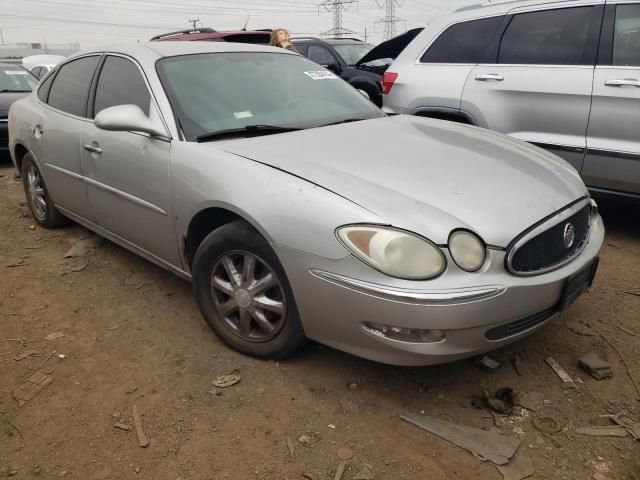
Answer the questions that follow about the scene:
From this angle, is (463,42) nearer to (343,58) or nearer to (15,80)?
(343,58)

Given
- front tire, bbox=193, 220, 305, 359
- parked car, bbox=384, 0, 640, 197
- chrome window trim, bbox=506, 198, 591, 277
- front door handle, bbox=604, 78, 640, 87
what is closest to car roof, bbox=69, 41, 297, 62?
front tire, bbox=193, 220, 305, 359

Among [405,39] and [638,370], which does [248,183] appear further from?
[405,39]

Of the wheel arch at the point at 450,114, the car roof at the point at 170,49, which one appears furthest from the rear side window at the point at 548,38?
the car roof at the point at 170,49

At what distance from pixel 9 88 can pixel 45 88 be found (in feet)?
18.2

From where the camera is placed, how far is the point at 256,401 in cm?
243

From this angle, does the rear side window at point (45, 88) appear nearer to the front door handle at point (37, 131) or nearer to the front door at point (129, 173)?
the front door handle at point (37, 131)

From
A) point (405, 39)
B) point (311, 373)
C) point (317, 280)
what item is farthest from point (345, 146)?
point (405, 39)

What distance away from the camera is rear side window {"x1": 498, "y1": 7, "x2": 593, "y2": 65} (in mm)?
4176

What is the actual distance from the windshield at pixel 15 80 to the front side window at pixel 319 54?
4.80 metres

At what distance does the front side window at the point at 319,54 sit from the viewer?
32.1 ft

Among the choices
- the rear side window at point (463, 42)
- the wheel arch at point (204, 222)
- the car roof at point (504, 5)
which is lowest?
the wheel arch at point (204, 222)

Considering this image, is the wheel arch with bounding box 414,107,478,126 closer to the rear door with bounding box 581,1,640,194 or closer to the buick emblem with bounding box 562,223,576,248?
the rear door with bounding box 581,1,640,194

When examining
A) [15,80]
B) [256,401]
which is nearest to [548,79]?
[256,401]

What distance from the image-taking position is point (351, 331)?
2246mm
